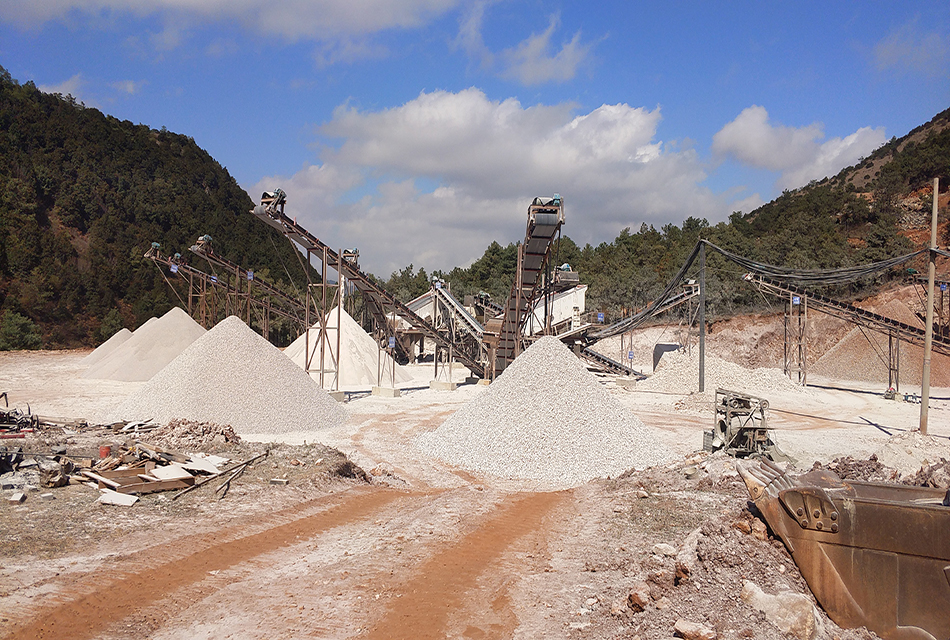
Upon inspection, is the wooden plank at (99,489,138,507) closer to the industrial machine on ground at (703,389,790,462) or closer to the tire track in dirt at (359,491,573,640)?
the tire track in dirt at (359,491,573,640)

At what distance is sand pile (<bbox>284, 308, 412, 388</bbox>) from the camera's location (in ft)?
76.6

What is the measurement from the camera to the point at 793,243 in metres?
42.4

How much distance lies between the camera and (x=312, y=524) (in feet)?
23.6

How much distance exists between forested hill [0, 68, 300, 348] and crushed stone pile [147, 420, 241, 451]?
32317 millimetres

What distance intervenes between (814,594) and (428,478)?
6.91 m

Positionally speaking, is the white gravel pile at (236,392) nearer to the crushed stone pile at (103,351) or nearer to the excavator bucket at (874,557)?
the excavator bucket at (874,557)

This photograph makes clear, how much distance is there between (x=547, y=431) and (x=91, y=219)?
63.5m

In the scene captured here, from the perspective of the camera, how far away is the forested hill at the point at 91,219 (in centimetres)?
4441

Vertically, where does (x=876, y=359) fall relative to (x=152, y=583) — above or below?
above

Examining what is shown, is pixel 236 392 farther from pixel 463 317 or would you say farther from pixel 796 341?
pixel 796 341

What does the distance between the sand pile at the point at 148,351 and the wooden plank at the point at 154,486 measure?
657 inches

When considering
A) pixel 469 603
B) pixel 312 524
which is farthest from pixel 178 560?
pixel 469 603

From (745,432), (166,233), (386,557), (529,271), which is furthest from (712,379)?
(166,233)

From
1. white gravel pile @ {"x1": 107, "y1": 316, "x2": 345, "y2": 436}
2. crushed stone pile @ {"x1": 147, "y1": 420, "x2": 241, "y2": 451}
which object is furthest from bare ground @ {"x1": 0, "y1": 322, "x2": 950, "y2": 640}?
white gravel pile @ {"x1": 107, "y1": 316, "x2": 345, "y2": 436}
